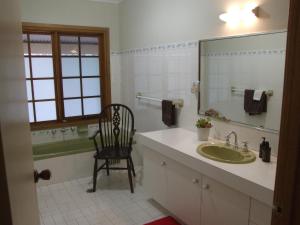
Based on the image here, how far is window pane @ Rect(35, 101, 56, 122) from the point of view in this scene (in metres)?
3.96

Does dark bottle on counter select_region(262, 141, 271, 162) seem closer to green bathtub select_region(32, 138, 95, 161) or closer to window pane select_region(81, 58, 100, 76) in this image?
green bathtub select_region(32, 138, 95, 161)

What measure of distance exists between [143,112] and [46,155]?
55.8 inches

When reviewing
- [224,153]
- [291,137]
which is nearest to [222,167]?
[224,153]

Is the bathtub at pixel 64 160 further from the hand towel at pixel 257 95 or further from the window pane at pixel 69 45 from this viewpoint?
the hand towel at pixel 257 95

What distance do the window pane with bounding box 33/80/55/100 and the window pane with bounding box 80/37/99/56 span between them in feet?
2.29

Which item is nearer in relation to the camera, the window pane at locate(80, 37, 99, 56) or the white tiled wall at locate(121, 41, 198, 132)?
the white tiled wall at locate(121, 41, 198, 132)

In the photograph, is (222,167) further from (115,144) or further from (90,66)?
(90,66)

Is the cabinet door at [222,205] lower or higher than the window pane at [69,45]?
lower

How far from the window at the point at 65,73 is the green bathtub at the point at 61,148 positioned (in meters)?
0.32

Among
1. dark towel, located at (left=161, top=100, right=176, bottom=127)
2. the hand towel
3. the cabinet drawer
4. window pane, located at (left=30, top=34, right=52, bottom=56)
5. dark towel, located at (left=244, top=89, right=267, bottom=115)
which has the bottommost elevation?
the cabinet drawer

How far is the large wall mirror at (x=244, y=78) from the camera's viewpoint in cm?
203

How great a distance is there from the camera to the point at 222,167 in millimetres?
1876

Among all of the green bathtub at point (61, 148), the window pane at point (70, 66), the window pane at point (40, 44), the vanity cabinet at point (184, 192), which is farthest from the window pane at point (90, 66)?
the vanity cabinet at point (184, 192)

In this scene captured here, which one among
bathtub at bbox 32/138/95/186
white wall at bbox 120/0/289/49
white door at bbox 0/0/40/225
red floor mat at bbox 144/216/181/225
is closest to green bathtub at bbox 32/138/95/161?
bathtub at bbox 32/138/95/186
